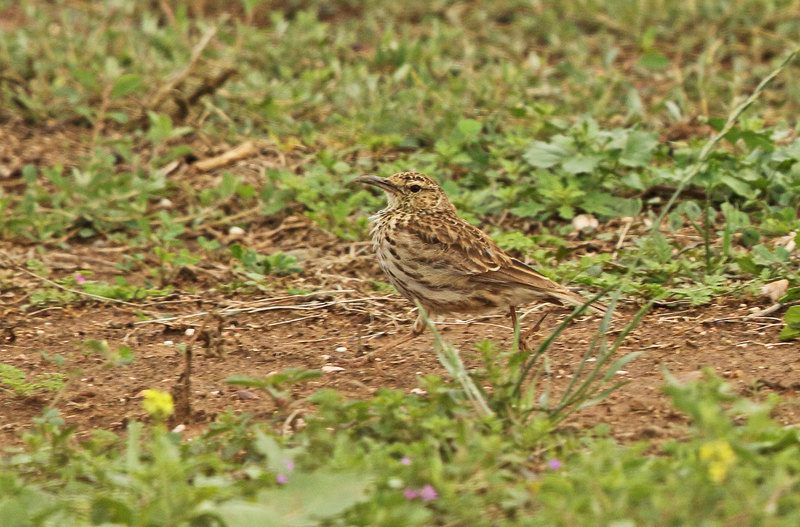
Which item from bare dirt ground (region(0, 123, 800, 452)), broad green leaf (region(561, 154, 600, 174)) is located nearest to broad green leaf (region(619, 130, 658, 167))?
broad green leaf (region(561, 154, 600, 174))

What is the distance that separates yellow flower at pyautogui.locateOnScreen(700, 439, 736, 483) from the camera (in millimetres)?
3348

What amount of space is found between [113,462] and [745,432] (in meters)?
2.24

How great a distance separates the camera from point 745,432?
3.91m

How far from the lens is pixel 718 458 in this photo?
3422mm

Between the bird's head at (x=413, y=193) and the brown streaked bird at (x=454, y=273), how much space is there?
10.8 inches

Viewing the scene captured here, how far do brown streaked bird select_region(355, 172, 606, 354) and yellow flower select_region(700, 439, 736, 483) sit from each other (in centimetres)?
218

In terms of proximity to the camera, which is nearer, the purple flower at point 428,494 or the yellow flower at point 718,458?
the yellow flower at point 718,458

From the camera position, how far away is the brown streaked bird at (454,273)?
5.68m

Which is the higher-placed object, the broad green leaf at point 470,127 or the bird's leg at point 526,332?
the broad green leaf at point 470,127

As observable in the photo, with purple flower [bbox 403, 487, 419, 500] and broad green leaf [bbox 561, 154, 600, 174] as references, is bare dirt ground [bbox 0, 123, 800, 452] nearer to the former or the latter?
broad green leaf [bbox 561, 154, 600, 174]

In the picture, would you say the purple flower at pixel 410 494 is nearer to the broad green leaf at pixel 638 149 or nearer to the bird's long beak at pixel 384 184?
the bird's long beak at pixel 384 184

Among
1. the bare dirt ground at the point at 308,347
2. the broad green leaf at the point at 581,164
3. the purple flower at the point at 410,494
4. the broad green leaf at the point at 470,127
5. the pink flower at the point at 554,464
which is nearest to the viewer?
the purple flower at the point at 410,494

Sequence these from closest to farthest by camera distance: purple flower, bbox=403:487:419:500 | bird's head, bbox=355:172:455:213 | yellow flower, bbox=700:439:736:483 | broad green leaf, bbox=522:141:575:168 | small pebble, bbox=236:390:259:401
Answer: yellow flower, bbox=700:439:736:483, purple flower, bbox=403:487:419:500, small pebble, bbox=236:390:259:401, bird's head, bbox=355:172:455:213, broad green leaf, bbox=522:141:575:168

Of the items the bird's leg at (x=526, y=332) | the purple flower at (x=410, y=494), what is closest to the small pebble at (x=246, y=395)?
the bird's leg at (x=526, y=332)
